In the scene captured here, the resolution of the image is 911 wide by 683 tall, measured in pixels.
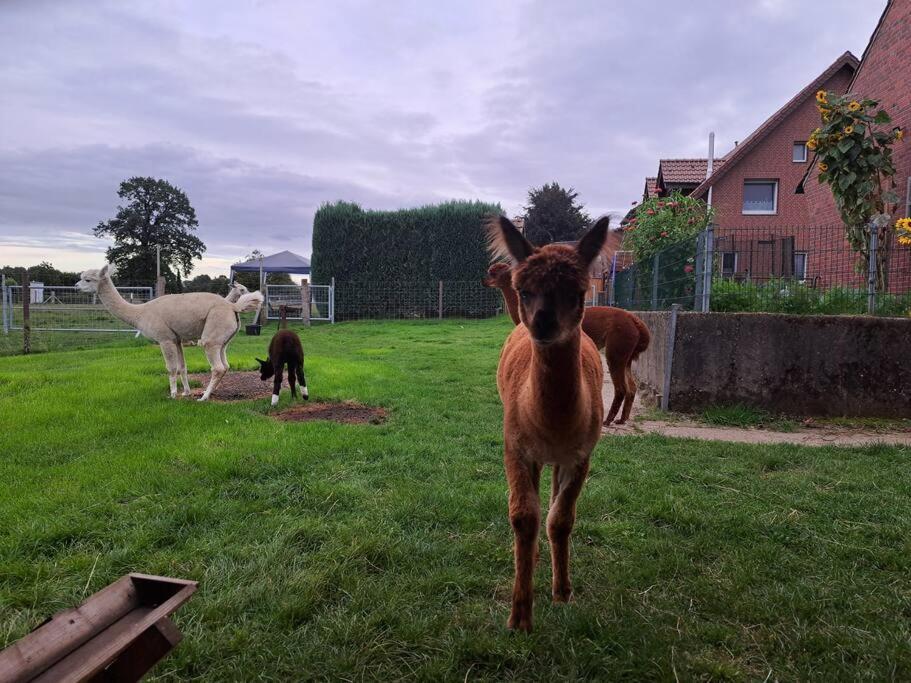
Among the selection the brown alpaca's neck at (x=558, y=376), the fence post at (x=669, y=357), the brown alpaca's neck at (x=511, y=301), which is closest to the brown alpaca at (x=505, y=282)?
the brown alpaca's neck at (x=511, y=301)

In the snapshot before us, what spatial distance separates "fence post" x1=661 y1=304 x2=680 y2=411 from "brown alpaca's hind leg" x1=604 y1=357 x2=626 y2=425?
0.99 metres

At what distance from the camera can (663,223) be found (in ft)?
48.2

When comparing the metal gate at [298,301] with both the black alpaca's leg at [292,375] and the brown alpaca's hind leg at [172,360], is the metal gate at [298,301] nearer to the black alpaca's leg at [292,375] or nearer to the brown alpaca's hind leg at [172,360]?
the brown alpaca's hind leg at [172,360]

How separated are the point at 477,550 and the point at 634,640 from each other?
1.08 metres

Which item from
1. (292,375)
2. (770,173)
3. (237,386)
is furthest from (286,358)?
(770,173)

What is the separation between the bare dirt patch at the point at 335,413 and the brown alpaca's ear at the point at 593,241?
14.9 feet

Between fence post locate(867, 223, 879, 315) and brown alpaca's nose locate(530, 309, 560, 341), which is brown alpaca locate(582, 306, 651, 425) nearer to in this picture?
fence post locate(867, 223, 879, 315)

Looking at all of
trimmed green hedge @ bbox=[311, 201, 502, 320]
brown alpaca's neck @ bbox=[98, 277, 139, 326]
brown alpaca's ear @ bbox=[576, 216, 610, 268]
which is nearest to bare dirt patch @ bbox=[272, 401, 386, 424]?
brown alpaca's neck @ bbox=[98, 277, 139, 326]

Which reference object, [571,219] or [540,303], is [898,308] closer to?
[540,303]

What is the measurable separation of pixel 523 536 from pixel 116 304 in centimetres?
830

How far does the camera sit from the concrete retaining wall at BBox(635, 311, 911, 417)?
6914 mm

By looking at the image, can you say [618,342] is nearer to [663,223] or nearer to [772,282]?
[772,282]

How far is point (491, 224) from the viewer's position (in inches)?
102

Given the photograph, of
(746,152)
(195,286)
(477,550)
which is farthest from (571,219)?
(477,550)
